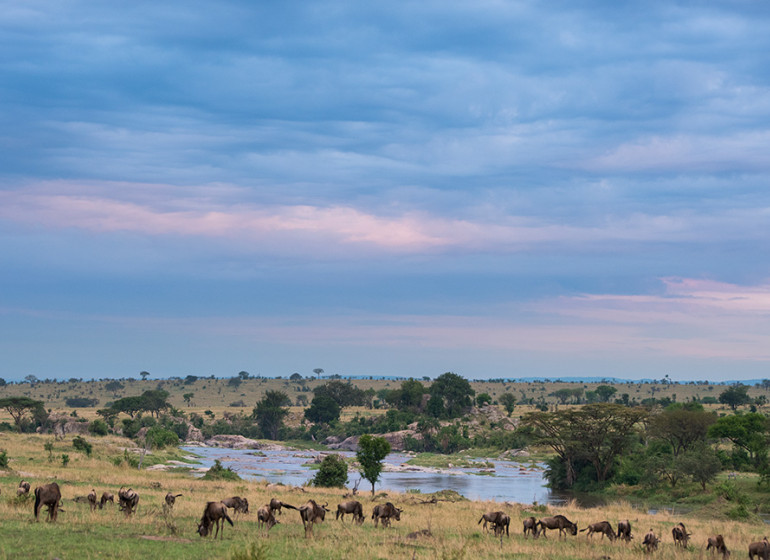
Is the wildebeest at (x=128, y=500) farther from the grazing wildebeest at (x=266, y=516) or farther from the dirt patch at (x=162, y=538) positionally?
the grazing wildebeest at (x=266, y=516)

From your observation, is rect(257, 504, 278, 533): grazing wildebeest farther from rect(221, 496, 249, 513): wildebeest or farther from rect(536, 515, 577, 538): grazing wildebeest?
rect(536, 515, 577, 538): grazing wildebeest

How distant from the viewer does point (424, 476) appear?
327ft

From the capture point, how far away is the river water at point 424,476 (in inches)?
3000


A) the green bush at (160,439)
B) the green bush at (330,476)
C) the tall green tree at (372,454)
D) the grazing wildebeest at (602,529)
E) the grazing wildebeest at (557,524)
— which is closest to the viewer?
the grazing wildebeest at (602,529)

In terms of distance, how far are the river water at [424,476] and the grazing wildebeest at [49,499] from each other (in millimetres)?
46271

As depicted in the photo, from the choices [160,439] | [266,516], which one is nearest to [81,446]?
[160,439]

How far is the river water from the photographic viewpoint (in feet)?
250

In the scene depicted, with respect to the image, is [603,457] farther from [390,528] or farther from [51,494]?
[51,494]

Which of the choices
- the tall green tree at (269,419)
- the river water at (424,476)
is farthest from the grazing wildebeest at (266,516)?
the tall green tree at (269,419)

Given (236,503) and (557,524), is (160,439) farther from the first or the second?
(557,524)

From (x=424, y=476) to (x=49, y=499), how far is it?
7897 centimetres

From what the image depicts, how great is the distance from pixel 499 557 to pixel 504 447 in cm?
11665

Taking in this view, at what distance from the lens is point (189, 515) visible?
104 feet

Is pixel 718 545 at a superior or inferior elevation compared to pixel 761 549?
inferior
